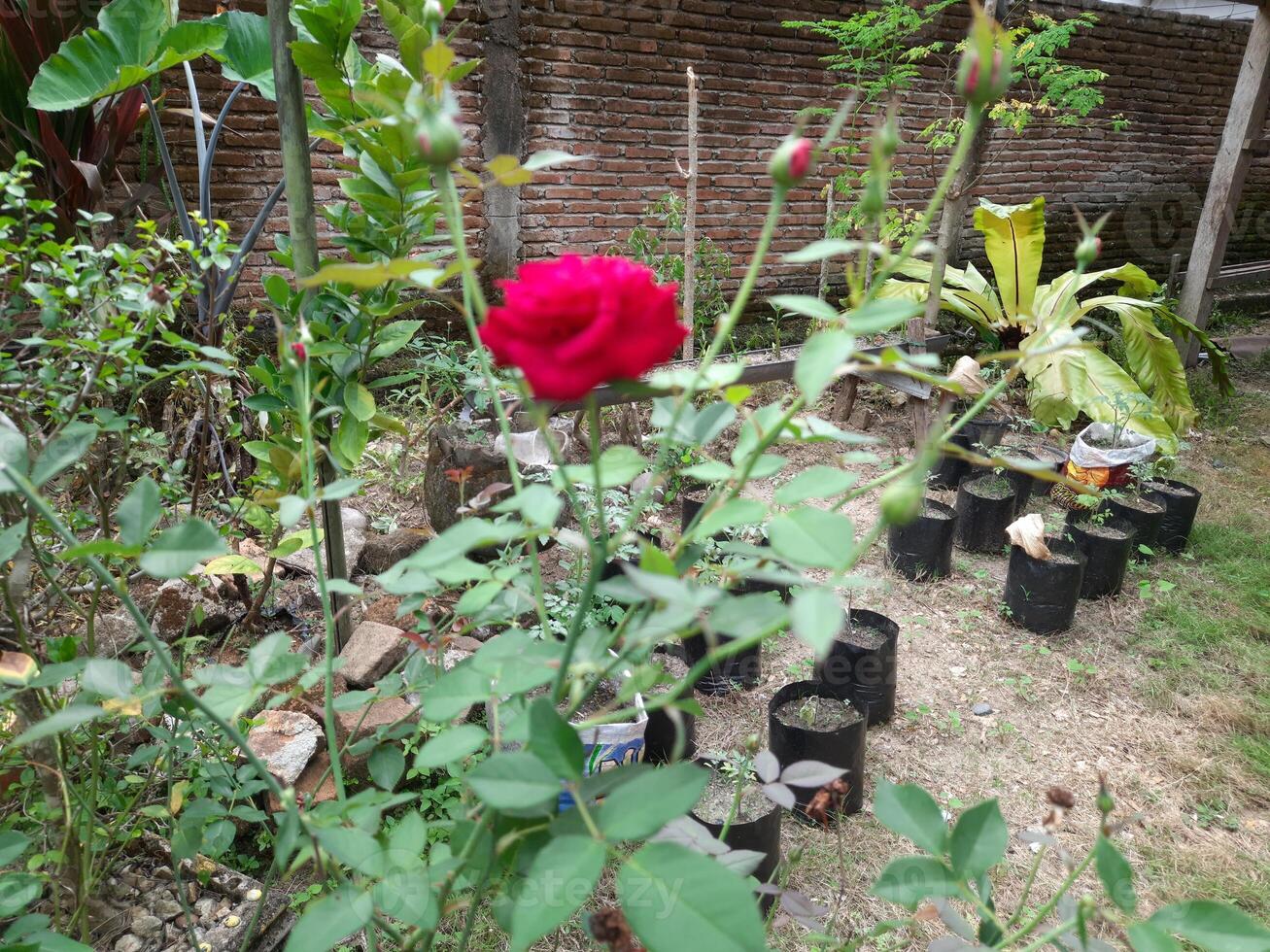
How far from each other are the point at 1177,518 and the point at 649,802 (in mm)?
3238

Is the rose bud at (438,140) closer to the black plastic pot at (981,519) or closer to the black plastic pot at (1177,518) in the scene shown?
the black plastic pot at (981,519)

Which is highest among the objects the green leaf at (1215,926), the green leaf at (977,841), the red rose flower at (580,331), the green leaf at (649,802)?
the red rose flower at (580,331)

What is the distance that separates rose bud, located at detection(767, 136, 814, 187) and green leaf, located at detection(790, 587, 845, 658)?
24 centimetres

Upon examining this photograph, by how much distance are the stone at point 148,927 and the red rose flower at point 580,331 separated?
3.70 feet

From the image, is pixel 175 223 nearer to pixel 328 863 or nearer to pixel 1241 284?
pixel 328 863

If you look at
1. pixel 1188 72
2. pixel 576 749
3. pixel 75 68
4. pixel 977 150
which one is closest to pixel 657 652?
pixel 576 749

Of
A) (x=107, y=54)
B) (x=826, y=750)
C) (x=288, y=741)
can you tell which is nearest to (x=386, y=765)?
(x=288, y=741)

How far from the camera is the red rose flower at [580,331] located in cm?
38

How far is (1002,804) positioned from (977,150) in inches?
160

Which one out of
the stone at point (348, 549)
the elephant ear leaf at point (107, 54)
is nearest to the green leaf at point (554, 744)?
the stone at point (348, 549)

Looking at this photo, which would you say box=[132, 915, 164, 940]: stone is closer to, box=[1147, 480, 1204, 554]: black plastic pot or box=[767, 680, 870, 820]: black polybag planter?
box=[767, 680, 870, 820]: black polybag planter

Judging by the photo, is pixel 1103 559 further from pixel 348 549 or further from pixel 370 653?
pixel 348 549

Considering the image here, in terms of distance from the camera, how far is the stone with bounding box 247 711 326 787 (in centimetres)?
149

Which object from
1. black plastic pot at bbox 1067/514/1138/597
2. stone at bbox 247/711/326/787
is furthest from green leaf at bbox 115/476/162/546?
black plastic pot at bbox 1067/514/1138/597
